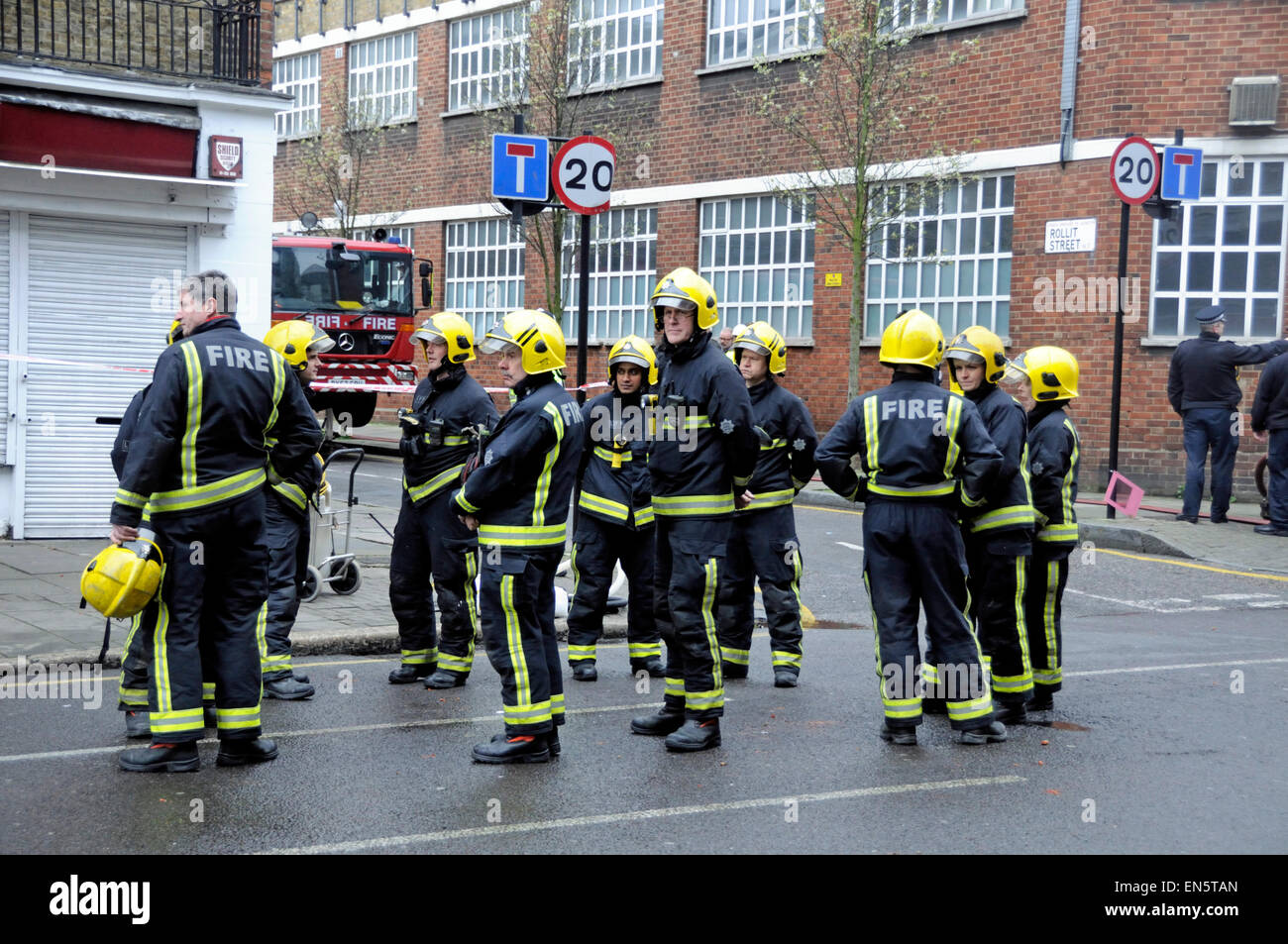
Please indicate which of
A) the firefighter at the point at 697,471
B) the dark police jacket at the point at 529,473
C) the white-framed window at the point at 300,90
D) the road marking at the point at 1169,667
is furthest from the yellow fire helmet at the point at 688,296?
A: the white-framed window at the point at 300,90

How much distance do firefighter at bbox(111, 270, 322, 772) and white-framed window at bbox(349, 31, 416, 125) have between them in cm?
2543

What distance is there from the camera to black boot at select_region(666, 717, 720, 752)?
22.0ft

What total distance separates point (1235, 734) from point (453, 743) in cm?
379

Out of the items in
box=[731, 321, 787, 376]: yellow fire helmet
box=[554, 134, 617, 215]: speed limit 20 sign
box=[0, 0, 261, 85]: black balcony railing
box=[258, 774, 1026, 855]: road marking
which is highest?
box=[0, 0, 261, 85]: black balcony railing

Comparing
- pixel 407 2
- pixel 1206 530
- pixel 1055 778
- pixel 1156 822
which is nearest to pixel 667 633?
pixel 1055 778

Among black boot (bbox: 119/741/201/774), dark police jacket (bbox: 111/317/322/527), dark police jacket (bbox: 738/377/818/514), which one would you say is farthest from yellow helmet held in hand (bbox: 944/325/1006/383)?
black boot (bbox: 119/741/201/774)

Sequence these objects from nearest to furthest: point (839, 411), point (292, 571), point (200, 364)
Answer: point (200, 364)
point (292, 571)
point (839, 411)

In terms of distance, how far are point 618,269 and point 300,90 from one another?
41.4 ft

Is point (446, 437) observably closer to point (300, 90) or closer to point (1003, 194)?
point (1003, 194)

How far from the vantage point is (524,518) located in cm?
652

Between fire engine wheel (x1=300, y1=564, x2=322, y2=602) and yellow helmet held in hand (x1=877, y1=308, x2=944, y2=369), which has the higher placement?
yellow helmet held in hand (x1=877, y1=308, x2=944, y2=369)

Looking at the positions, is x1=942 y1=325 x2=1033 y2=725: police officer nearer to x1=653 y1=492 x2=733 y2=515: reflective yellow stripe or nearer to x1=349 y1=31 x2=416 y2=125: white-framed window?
x1=653 y1=492 x2=733 y2=515: reflective yellow stripe

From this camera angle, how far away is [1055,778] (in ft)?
20.8

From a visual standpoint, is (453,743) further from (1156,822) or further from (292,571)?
(1156,822)
